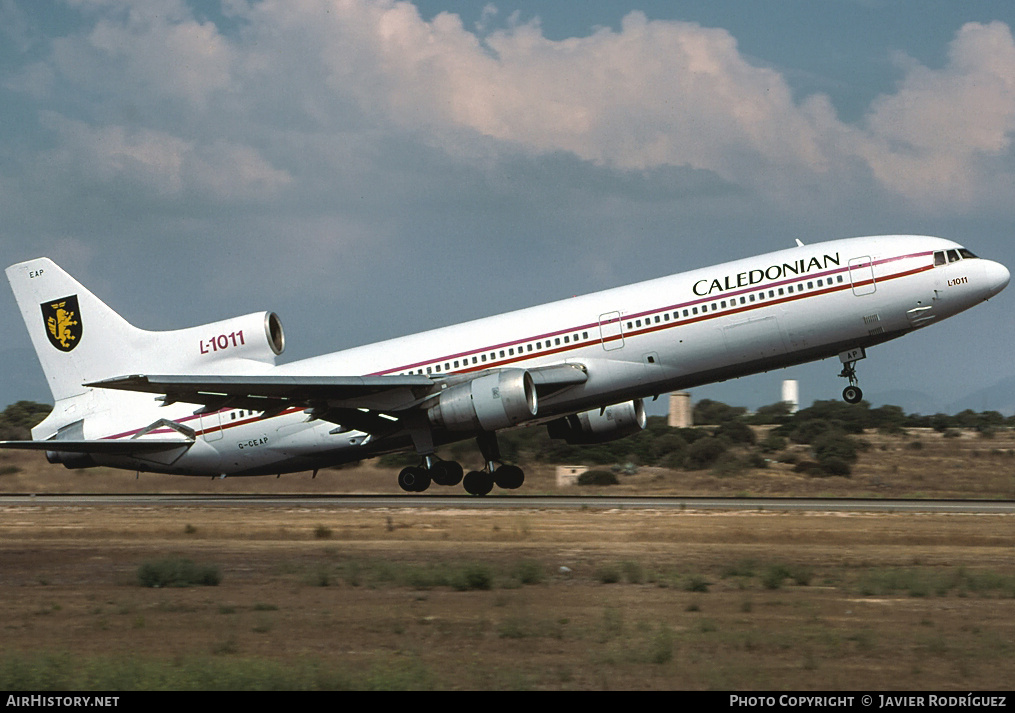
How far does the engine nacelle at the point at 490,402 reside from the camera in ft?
91.7

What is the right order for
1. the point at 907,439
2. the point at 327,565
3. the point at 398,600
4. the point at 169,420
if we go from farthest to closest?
the point at 907,439 → the point at 169,420 → the point at 327,565 → the point at 398,600

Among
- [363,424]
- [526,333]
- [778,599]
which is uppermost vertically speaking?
[526,333]

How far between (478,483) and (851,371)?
11023 mm

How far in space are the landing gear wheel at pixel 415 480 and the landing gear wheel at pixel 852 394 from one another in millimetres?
11625

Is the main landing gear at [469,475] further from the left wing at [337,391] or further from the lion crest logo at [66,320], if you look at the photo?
the lion crest logo at [66,320]

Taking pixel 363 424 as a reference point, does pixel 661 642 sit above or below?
below

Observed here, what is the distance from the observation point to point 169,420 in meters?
33.1

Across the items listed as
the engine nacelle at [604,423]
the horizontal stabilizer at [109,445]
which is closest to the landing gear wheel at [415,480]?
the engine nacelle at [604,423]

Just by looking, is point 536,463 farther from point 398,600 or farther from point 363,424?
point 398,600

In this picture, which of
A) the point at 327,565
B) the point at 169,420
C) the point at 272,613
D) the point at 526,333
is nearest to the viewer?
the point at 272,613

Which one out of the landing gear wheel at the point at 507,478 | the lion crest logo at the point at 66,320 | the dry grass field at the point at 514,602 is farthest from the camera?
the lion crest logo at the point at 66,320

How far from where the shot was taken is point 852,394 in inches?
1118

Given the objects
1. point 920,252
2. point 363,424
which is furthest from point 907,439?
point 363,424
